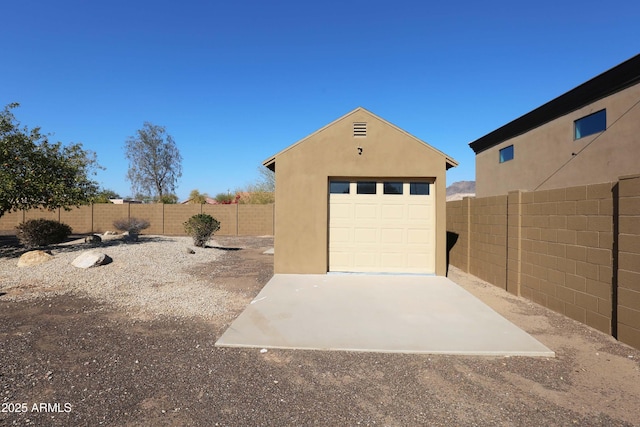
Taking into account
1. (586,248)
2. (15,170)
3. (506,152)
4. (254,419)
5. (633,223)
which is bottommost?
(254,419)

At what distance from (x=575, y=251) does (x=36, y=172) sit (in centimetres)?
1480

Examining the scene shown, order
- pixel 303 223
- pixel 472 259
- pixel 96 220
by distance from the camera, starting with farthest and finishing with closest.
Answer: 1. pixel 96 220
2. pixel 472 259
3. pixel 303 223

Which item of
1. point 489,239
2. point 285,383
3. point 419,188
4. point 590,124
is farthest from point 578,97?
point 285,383

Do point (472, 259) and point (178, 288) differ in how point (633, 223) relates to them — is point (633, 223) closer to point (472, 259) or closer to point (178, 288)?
point (472, 259)

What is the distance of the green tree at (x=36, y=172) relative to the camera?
10.4 metres

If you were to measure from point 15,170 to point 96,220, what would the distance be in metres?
16.7

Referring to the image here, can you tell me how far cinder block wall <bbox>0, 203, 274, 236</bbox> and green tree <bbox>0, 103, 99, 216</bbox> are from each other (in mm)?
12984

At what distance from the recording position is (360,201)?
9.37 m

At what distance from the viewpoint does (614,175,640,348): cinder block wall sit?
458 cm

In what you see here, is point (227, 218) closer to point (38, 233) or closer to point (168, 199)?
point (38, 233)

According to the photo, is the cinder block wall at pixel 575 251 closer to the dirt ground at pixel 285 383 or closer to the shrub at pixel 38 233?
the dirt ground at pixel 285 383

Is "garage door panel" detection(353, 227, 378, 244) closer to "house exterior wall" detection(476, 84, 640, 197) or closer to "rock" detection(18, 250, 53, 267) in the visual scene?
"rock" detection(18, 250, 53, 267)

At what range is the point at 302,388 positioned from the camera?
3582 millimetres

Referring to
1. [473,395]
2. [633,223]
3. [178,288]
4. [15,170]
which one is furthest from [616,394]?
[15,170]
